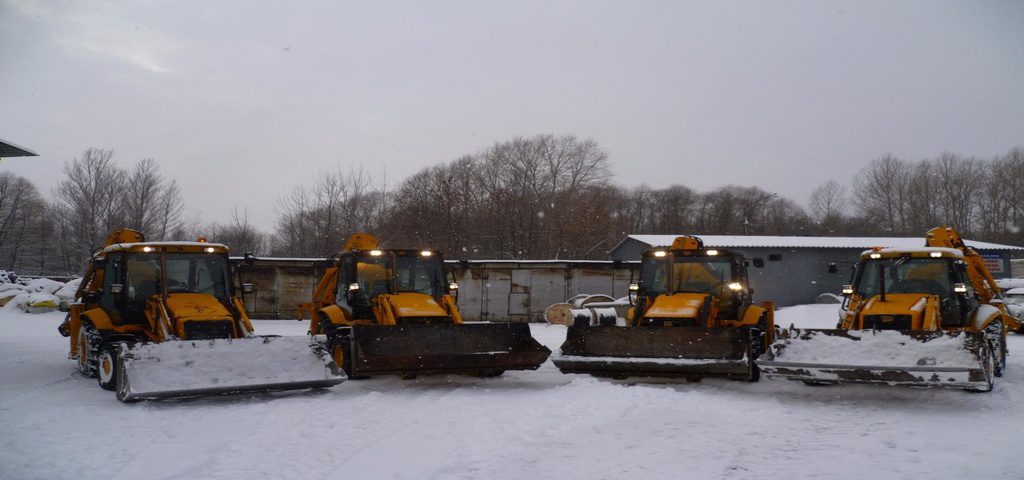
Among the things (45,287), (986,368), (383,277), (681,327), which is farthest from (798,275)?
(45,287)

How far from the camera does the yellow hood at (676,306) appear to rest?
11203mm

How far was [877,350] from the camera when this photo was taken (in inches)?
368

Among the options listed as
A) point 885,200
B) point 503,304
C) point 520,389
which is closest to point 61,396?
point 520,389

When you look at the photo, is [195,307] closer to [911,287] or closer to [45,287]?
[911,287]

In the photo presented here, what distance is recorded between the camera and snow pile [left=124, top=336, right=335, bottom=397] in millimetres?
8852

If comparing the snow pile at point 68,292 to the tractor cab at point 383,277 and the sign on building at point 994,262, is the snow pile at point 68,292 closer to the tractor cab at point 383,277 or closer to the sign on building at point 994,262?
the tractor cab at point 383,277

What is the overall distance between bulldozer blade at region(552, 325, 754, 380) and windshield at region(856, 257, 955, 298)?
2.59 metres

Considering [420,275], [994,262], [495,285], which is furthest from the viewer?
[994,262]

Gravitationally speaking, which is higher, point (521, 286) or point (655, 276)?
point (655, 276)

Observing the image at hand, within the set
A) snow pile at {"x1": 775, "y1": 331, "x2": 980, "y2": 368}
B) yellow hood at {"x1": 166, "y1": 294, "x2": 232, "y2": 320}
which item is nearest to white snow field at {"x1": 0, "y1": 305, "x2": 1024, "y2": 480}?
snow pile at {"x1": 775, "y1": 331, "x2": 980, "y2": 368}

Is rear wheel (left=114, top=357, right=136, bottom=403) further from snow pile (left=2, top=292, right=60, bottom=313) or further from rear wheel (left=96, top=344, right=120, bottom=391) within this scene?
snow pile (left=2, top=292, right=60, bottom=313)

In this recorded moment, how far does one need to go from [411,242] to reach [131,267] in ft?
125

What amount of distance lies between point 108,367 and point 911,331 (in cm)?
1027

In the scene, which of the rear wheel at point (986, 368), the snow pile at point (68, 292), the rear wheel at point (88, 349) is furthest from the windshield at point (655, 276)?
the snow pile at point (68, 292)
